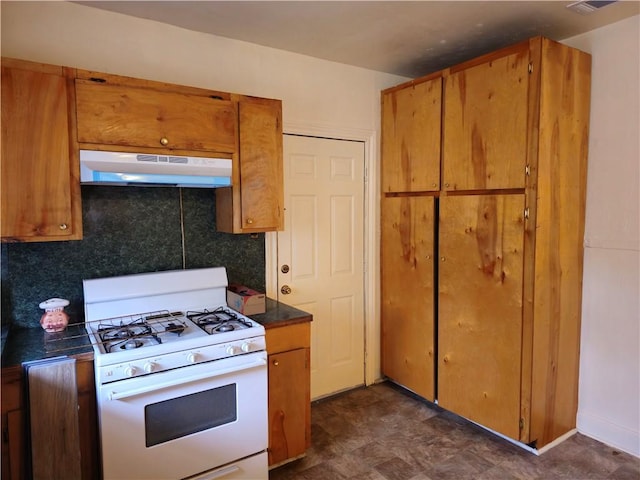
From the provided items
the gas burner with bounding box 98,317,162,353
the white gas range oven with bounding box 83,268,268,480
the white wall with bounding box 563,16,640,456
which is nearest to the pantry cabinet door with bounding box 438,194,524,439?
the white wall with bounding box 563,16,640,456

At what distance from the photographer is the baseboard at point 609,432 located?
2.50m

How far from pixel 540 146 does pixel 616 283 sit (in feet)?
3.16

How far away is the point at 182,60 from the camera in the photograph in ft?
8.20

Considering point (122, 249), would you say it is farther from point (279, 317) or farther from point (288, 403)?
point (288, 403)

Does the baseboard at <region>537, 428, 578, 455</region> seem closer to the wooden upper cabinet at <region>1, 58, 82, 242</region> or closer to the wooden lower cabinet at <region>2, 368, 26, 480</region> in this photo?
the wooden lower cabinet at <region>2, 368, 26, 480</region>

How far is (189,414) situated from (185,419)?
3 cm

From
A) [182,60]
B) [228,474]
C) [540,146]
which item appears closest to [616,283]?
[540,146]

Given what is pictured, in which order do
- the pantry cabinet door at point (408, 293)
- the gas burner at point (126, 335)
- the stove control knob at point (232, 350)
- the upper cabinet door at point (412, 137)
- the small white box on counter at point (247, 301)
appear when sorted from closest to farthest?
the gas burner at point (126, 335), the stove control knob at point (232, 350), the small white box on counter at point (247, 301), the upper cabinet door at point (412, 137), the pantry cabinet door at point (408, 293)

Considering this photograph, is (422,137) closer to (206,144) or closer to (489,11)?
(489,11)

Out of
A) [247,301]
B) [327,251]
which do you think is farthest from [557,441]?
[247,301]

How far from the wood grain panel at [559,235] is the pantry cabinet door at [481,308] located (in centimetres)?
12

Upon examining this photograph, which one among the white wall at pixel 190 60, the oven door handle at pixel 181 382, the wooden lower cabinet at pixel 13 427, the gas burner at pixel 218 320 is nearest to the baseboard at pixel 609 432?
the oven door handle at pixel 181 382

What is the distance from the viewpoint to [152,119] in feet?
6.82

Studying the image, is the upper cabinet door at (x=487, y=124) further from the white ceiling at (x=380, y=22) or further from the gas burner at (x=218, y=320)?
the gas burner at (x=218, y=320)
